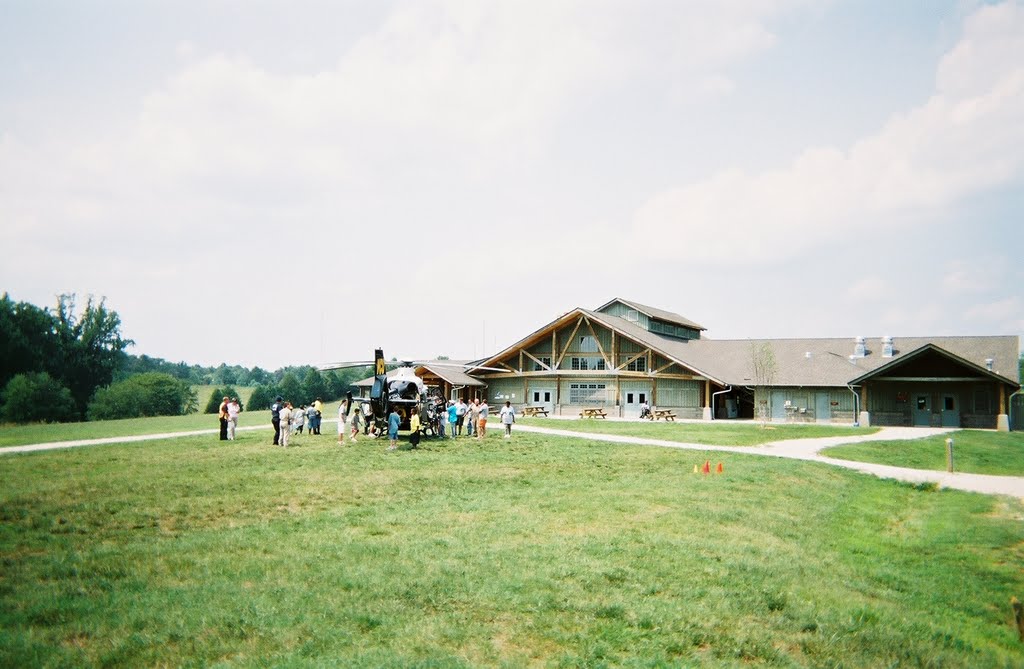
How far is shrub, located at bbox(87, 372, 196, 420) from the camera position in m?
70.4

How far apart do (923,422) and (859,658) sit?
125ft

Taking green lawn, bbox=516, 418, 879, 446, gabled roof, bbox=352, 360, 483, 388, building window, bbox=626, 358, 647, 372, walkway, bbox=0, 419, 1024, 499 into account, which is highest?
building window, bbox=626, 358, 647, 372

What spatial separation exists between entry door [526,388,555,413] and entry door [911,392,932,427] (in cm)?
2435

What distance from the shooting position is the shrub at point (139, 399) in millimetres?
70375

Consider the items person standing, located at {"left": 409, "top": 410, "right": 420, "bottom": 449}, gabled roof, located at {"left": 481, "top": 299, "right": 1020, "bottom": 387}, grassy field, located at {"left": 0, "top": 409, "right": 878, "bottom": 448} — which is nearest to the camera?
person standing, located at {"left": 409, "top": 410, "right": 420, "bottom": 449}

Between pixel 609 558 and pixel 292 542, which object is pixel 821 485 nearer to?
pixel 609 558

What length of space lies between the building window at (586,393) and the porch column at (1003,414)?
24.1m

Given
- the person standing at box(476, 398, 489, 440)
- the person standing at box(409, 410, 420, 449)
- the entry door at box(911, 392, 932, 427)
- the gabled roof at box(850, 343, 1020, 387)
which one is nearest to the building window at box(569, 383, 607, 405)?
the gabled roof at box(850, 343, 1020, 387)

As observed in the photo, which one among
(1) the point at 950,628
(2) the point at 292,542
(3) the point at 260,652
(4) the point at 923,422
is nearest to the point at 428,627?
(3) the point at 260,652

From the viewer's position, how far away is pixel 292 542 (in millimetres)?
9844

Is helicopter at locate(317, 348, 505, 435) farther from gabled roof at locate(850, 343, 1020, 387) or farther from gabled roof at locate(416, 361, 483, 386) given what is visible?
gabled roof at locate(850, 343, 1020, 387)

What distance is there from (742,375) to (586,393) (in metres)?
11.6

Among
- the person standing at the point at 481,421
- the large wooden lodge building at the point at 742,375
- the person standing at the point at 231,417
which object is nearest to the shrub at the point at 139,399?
the large wooden lodge building at the point at 742,375

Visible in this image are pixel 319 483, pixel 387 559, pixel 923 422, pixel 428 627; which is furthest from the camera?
pixel 923 422
